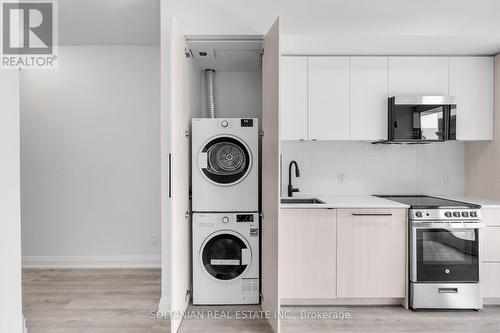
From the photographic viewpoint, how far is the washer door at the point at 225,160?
116 inches

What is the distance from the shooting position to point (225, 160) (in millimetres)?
3012

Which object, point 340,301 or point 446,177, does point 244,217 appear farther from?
point 446,177

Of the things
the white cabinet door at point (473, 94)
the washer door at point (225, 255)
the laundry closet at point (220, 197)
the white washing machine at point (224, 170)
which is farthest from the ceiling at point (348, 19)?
the washer door at point (225, 255)

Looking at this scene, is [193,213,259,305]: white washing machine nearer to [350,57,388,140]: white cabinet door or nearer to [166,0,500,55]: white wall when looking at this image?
[350,57,388,140]: white cabinet door

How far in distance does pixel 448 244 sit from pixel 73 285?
3591mm

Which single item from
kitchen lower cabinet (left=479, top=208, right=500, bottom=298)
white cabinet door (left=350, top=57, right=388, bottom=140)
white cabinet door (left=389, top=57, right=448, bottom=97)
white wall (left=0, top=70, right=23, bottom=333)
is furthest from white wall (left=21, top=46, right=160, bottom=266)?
kitchen lower cabinet (left=479, top=208, right=500, bottom=298)

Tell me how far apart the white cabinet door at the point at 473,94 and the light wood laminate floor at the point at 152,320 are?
1.59 metres

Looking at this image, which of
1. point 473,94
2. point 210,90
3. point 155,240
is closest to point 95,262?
point 155,240

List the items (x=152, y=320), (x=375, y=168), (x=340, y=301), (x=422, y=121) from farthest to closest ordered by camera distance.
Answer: (x=375, y=168), (x=422, y=121), (x=340, y=301), (x=152, y=320)

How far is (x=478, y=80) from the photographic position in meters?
3.08

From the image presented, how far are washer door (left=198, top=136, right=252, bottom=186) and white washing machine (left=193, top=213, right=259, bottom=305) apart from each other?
0.33 m

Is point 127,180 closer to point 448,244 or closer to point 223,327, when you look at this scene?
point 223,327

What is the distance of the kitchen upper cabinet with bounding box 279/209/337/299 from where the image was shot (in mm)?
2812

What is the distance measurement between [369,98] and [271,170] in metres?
1.29
